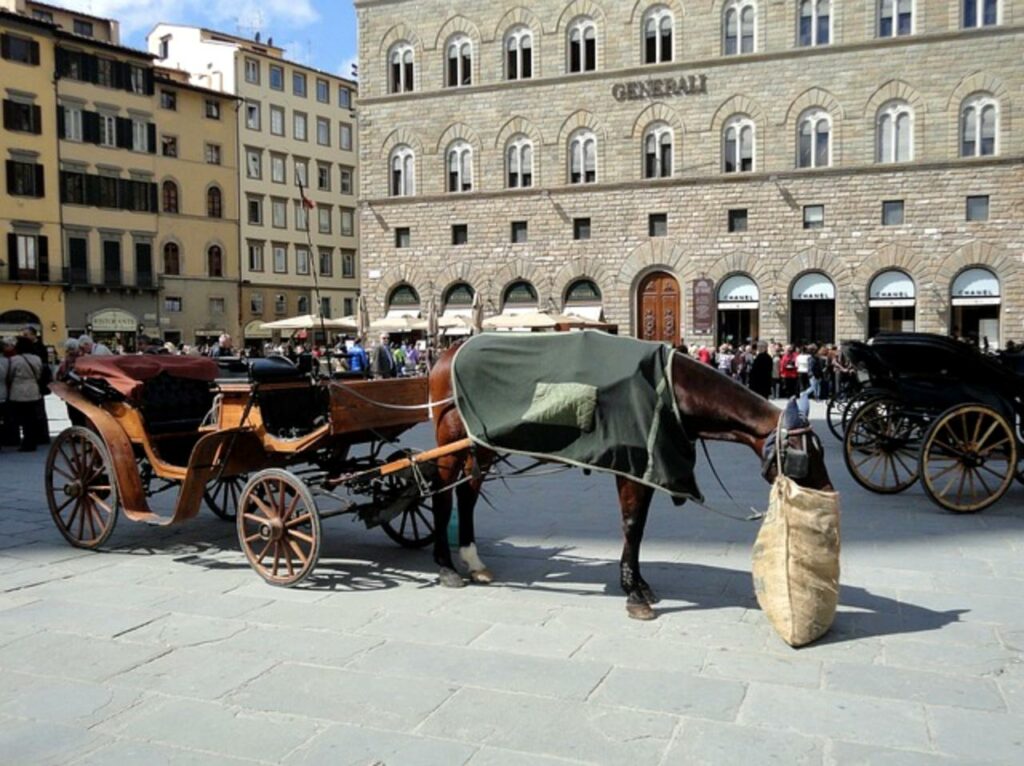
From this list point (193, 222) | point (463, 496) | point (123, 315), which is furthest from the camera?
point (193, 222)

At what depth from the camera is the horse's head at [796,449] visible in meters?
4.66

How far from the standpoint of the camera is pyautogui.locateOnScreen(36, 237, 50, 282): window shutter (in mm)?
42062

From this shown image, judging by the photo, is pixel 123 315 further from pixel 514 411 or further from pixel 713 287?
pixel 514 411

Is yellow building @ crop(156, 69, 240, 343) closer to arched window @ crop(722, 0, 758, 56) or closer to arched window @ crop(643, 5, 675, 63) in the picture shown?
arched window @ crop(643, 5, 675, 63)

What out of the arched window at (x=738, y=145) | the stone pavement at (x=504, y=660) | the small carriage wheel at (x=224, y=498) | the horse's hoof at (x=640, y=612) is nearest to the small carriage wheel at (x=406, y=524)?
the stone pavement at (x=504, y=660)

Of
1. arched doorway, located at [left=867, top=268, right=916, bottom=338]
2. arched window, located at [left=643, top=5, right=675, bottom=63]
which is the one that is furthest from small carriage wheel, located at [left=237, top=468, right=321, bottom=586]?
arched window, located at [left=643, top=5, right=675, bottom=63]

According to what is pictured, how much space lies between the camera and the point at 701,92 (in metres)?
30.9

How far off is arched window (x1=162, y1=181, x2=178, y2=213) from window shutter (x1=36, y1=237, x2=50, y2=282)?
262 inches

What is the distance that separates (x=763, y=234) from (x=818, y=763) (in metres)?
28.6

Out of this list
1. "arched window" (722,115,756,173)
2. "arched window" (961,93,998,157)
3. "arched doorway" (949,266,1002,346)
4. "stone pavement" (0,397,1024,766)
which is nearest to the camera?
"stone pavement" (0,397,1024,766)

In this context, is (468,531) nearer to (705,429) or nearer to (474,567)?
(474,567)

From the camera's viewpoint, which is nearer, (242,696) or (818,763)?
(818,763)

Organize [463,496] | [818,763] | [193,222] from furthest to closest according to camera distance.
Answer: [193,222]
[463,496]
[818,763]

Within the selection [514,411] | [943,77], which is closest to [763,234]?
[943,77]
